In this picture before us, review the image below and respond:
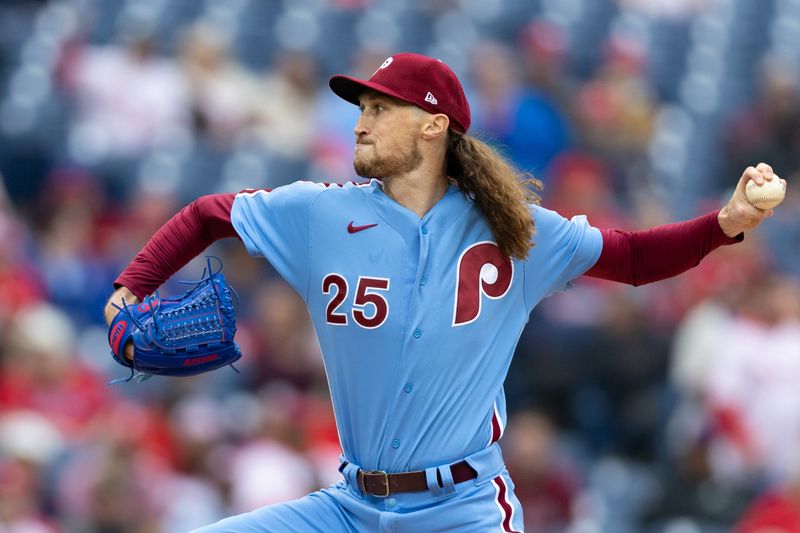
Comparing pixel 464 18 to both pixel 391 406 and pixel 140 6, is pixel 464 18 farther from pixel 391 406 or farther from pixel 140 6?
pixel 391 406

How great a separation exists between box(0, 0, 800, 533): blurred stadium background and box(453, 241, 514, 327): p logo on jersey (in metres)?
3.40

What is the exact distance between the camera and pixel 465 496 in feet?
13.5

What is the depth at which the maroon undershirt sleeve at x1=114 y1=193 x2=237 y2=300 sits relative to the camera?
14.0 ft

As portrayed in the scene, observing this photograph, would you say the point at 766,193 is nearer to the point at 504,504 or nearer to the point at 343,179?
the point at 504,504

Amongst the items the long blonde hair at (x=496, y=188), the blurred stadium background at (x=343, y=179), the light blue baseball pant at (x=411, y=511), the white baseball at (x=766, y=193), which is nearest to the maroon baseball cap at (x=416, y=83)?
the long blonde hair at (x=496, y=188)

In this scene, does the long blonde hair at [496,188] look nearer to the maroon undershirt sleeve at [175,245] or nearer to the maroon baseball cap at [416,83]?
the maroon baseball cap at [416,83]

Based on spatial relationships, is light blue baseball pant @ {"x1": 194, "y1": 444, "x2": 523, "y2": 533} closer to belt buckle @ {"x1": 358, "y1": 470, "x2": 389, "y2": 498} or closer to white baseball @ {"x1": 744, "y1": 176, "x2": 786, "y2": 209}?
belt buckle @ {"x1": 358, "y1": 470, "x2": 389, "y2": 498}

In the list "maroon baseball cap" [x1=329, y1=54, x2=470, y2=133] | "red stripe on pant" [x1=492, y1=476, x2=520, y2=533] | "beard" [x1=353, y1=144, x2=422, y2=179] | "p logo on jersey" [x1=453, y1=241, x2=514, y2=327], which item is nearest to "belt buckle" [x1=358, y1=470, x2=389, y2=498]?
"red stripe on pant" [x1=492, y1=476, x2=520, y2=533]

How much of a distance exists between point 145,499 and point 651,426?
287 cm

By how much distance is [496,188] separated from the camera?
4262 millimetres

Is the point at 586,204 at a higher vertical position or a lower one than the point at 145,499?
higher

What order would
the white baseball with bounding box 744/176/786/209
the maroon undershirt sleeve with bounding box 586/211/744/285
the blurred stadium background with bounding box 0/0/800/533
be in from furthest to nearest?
1. the blurred stadium background with bounding box 0/0/800/533
2. the maroon undershirt sleeve with bounding box 586/211/744/285
3. the white baseball with bounding box 744/176/786/209

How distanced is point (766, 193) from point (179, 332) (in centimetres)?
174

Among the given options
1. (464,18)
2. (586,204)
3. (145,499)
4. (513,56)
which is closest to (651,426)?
(586,204)
